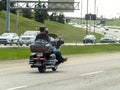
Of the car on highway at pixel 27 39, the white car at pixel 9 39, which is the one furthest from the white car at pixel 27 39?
the white car at pixel 9 39

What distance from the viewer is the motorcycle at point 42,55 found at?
20562mm

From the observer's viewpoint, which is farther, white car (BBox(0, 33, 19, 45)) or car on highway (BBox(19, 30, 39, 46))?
white car (BBox(0, 33, 19, 45))

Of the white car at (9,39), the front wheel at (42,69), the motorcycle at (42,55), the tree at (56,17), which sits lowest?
→ the white car at (9,39)

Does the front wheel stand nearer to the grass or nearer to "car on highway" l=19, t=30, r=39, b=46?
the grass

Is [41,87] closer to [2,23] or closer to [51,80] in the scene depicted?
[51,80]

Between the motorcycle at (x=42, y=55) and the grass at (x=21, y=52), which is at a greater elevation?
the motorcycle at (x=42, y=55)

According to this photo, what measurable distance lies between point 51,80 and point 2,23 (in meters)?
85.7

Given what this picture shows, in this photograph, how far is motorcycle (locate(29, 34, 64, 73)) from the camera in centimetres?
2056

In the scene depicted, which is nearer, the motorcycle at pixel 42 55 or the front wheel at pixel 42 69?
the motorcycle at pixel 42 55

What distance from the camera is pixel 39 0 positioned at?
91.8 metres

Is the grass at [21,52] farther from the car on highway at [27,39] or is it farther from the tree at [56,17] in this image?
the tree at [56,17]

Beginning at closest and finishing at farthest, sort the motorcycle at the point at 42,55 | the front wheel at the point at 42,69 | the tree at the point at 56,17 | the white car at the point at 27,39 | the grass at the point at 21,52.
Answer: the motorcycle at the point at 42,55 < the front wheel at the point at 42,69 < the grass at the point at 21,52 < the white car at the point at 27,39 < the tree at the point at 56,17

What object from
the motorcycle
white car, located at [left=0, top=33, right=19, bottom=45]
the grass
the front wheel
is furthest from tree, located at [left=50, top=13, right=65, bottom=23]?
the motorcycle

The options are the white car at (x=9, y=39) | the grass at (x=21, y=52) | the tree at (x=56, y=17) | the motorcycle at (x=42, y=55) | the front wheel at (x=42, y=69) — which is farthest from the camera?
the tree at (x=56, y=17)
